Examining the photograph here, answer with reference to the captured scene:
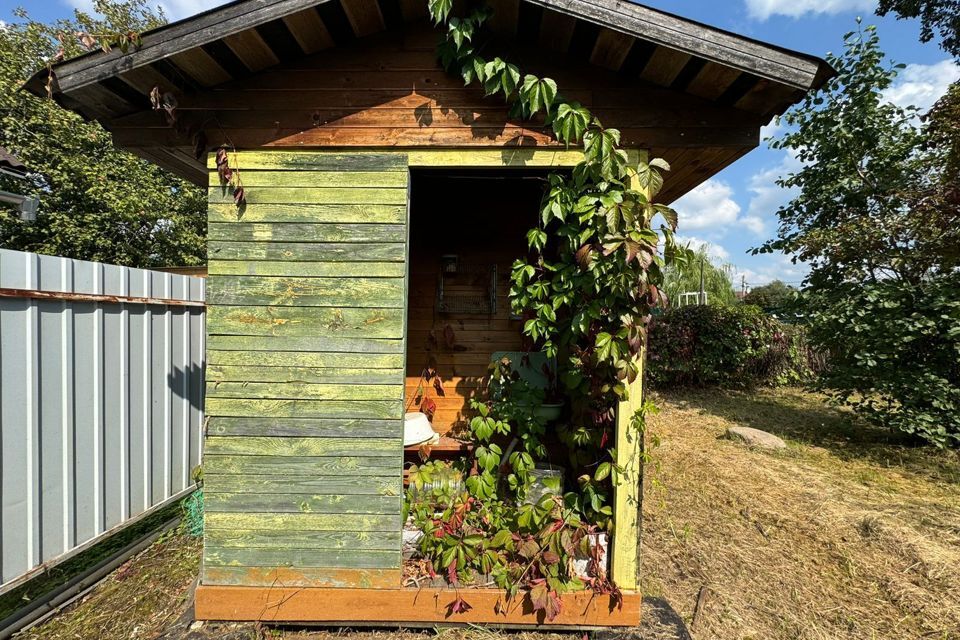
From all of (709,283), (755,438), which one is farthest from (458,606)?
(709,283)

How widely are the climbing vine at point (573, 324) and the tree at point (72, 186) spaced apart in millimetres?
10432

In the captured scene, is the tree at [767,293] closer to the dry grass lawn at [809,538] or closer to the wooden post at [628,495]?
the dry grass lawn at [809,538]

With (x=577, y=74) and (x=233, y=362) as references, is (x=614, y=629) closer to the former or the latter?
(x=233, y=362)

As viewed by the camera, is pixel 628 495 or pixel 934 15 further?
pixel 934 15

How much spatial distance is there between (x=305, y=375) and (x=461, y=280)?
1.51m

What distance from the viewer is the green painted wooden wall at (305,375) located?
213 centimetres

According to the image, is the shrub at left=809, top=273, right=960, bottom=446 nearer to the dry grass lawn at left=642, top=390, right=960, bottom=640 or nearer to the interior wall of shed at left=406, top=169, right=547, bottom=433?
the dry grass lawn at left=642, top=390, right=960, bottom=640

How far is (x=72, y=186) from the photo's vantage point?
30.9 feet

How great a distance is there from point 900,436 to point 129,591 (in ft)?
26.5

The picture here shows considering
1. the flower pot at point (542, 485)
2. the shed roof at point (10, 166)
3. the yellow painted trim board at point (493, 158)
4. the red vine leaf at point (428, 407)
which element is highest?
the shed roof at point (10, 166)

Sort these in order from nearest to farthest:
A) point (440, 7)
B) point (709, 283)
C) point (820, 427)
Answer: point (440, 7), point (820, 427), point (709, 283)

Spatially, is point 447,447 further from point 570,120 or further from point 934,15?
point 934,15

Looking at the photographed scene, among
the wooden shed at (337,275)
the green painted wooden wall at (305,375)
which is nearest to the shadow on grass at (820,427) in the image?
the wooden shed at (337,275)

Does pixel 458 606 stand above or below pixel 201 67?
below
